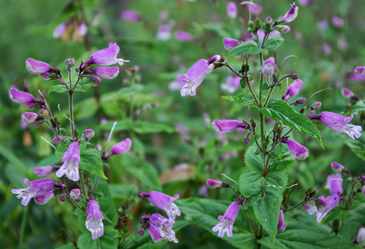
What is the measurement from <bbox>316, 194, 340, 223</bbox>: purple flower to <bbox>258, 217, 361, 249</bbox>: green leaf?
10cm

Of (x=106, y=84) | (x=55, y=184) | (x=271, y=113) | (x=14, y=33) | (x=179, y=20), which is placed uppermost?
(x=271, y=113)

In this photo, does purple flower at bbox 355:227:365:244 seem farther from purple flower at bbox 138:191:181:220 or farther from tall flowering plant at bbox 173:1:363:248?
purple flower at bbox 138:191:181:220

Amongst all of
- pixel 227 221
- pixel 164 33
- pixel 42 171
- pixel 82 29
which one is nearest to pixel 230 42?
pixel 227 221

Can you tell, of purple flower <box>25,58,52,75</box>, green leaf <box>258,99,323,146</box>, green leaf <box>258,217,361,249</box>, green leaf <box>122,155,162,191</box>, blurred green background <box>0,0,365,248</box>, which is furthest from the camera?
blurred green background <box>0,0,365,248</box>

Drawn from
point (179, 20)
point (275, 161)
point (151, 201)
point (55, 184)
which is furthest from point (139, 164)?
point (179, 20)

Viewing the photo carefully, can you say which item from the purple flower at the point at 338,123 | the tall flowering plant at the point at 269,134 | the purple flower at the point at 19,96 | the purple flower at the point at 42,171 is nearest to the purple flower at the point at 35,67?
the purple flower at the point at 19,96

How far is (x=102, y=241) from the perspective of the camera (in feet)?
5.18

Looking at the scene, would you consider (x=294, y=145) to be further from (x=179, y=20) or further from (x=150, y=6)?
(x=150, y=6)

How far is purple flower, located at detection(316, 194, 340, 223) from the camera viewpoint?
1.63 meters

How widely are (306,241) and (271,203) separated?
42cm

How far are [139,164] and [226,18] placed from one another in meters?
1.68

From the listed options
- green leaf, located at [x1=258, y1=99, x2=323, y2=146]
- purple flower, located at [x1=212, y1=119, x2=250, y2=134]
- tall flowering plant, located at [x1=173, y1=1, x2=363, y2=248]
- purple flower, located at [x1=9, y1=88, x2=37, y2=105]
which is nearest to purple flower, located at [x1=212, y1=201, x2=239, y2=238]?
tall flowering plant, located at [x1=173, y1=1, x2=363, y2=248]

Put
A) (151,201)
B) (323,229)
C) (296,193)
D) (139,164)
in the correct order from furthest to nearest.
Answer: (296,193) → (139,164) → (323,229) → (151,201)

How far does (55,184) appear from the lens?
151cm
